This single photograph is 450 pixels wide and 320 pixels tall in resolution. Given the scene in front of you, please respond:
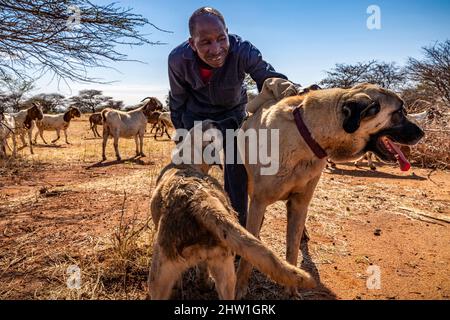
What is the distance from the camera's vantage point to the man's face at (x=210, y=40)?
296 cm

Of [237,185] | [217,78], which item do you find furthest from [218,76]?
[237,185]

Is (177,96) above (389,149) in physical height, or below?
above

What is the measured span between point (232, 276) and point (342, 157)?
1.27 meters

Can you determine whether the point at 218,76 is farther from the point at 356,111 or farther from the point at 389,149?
the point at 389,149

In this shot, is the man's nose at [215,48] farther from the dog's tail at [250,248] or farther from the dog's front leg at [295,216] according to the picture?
the dog's tail at [250,248]

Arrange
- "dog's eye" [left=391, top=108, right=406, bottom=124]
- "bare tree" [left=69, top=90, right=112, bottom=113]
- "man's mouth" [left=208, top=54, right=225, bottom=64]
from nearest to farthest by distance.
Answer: "dog's eye" [left=391, top=108, right=406, bottom=124] < "man's mouth" [left=208, top=54, right=225, bottom=64] < "bare tree" [left=69, top=90, right=112, bottom=113]

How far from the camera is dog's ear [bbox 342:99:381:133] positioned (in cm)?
247

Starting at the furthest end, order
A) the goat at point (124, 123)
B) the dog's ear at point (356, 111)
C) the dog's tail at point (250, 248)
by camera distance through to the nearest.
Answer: the goat at point (124, 123), the dog's ear at point (356, 111), the dog's tail at point (250, 248)

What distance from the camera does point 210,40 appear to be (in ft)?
9.89

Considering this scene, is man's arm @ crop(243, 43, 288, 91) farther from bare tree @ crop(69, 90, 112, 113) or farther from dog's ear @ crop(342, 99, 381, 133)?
bare tree @ crop(69, 90, 112, 113)

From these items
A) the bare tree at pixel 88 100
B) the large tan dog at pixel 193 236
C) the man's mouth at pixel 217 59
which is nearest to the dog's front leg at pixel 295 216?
the large tan dog at pixel 193 236

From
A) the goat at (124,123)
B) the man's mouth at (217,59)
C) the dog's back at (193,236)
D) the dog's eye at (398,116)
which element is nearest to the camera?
the dog's back at (193,236)

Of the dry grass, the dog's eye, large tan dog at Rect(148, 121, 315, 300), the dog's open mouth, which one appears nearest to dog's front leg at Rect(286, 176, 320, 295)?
the dog's open mouth

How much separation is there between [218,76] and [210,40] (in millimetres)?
452
